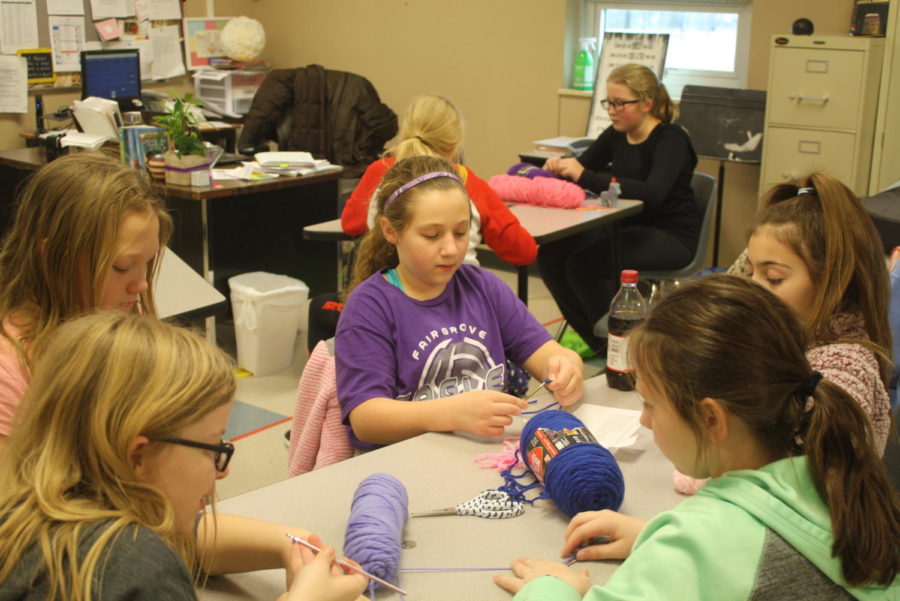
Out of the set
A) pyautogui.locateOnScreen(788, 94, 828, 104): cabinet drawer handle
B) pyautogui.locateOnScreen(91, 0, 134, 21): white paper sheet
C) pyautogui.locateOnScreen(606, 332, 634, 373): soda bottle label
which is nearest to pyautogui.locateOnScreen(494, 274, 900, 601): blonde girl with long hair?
pyautogui.locateOnScreen(606, 332, 634, 373): soda bottle label

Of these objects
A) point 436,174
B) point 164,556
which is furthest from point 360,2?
point 164,556

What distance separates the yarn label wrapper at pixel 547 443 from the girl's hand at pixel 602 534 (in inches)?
5.6

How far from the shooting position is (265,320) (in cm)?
384

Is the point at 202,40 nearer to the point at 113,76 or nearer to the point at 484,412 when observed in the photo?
the point at 113,76

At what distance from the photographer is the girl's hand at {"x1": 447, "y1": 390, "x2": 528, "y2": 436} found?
162 centimetres

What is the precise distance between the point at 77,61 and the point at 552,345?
4.57m

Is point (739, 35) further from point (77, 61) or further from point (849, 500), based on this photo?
point (849, 500)

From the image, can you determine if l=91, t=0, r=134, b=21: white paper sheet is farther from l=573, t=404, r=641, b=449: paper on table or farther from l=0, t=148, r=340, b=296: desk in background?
l=573, t=404, r=641, b=449: paper on table

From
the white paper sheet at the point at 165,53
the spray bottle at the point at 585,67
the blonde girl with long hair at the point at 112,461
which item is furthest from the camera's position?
the white paper sheet at the point at 165,53

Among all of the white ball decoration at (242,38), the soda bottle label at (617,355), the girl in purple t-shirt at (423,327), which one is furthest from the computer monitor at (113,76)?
the soda bottle label at (617,355)

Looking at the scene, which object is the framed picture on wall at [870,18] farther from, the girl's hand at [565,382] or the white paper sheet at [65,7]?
the white paper sheet at [65,7]

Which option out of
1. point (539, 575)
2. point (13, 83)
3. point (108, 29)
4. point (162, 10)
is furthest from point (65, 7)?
point (539, 575)

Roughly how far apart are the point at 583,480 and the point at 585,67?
4043 millimetres

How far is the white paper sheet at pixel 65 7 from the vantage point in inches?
213
